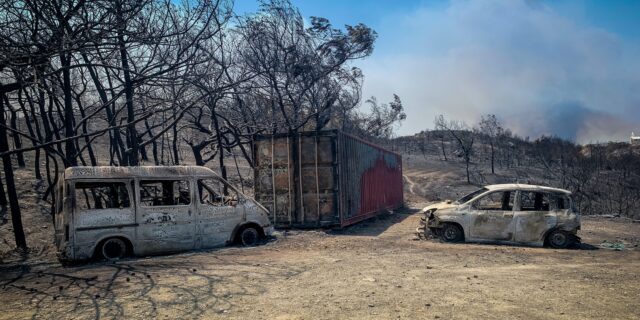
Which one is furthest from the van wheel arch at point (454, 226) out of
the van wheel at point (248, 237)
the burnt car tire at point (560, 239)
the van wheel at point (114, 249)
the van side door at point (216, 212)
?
the van wheel at point (114, 249)

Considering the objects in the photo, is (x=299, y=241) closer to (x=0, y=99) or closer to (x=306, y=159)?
(x=306, y=159)

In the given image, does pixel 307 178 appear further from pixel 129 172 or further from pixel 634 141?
pixel 634 141

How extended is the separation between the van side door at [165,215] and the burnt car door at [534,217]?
7400 millimetres

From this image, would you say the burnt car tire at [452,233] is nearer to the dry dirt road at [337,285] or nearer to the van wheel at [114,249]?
the dry dirt road at [337,285]

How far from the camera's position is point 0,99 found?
10.0 meters

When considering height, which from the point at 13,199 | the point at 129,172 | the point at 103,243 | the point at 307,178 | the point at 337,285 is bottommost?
the point at 337,285

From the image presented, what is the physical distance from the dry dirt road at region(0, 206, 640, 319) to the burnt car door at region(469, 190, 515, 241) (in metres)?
0.64

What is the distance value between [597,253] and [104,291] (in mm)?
9659

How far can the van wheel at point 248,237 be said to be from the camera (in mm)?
10727

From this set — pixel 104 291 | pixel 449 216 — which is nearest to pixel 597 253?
pixel 449 216

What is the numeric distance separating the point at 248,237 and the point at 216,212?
3.38 ft

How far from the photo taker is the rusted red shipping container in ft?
43.1

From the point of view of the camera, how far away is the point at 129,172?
9.41 m

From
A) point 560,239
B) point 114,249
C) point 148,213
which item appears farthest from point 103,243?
point 560,239
